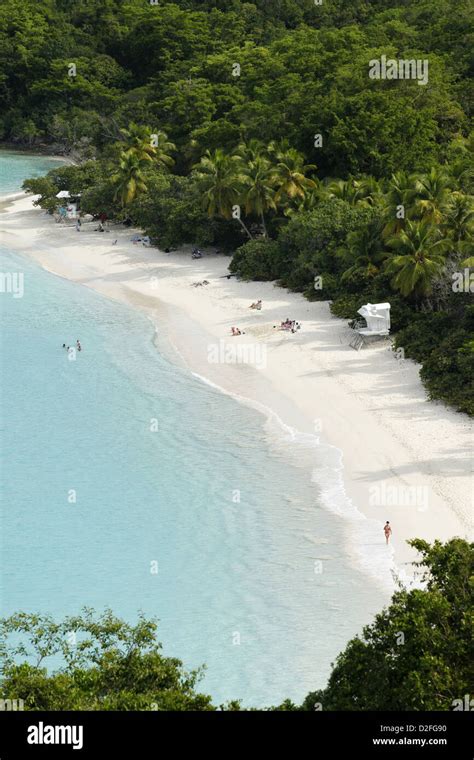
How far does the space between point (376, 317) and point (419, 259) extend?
2.64m

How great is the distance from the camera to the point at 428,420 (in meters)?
33.6

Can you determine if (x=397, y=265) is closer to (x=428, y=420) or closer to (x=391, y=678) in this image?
(x=428, y=420)

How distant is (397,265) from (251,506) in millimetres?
14013

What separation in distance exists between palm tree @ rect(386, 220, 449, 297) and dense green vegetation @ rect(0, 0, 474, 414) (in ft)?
0.23

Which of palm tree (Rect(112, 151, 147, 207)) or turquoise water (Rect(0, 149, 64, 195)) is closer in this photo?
palm tree (Rect(112, 151, 147, 207))

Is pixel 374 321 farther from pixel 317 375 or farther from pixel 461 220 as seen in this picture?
pixel 461 220

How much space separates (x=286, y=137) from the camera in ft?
191

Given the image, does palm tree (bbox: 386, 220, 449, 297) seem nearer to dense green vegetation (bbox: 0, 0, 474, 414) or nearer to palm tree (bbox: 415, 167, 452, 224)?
dense green vegetation (bbox: 0, 0, 474, 414)

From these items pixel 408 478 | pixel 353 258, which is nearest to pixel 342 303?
pixel 353 258

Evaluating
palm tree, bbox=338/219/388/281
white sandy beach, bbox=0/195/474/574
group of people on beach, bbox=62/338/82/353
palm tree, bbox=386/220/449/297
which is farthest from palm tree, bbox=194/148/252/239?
palm tree, bbox=386/220/449/297

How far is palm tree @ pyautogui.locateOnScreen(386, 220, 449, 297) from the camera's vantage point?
130ft
